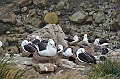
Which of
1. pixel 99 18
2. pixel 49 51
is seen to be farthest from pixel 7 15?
pixel 49 51

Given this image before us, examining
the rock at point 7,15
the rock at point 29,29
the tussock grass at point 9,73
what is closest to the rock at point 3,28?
the rock at point 7,15

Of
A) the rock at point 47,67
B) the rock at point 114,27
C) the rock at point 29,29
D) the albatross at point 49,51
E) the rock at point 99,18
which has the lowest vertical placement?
the rock at point 114,27

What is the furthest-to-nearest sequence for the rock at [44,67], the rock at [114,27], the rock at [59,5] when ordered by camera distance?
the rock at [59,5], the rock at [114,27], the rock at [44,67]

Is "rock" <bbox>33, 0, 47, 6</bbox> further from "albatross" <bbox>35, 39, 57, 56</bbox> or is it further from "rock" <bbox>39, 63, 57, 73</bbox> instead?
"rock" <bbox>39, 63, 57, 73</bbox>

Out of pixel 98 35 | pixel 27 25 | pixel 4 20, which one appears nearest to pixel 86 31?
pixel 98 35

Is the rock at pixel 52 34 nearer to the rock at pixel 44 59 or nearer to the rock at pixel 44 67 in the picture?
the rock at pixel 44 59

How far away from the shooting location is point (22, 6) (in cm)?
2459

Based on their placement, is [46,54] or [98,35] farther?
[98,35]

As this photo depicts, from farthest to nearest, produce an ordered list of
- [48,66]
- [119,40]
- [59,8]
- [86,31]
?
1. [59,8]
2. [86,31]
3. [119,40]
4. [48,66]

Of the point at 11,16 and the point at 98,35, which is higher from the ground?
the point at 11,16

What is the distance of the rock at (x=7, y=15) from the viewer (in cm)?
2320

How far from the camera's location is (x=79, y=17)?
2320cm

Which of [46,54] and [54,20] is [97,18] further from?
[46,54]

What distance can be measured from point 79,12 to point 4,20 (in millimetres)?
5546
